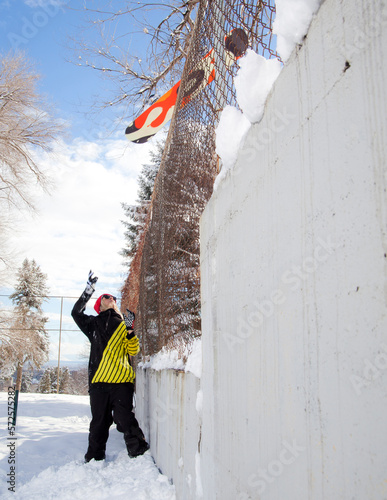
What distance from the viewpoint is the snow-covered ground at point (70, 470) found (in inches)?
113

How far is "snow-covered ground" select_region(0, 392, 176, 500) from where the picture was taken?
2877 mm

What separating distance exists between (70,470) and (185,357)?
176 cm

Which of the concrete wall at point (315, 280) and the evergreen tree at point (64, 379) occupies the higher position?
the concrete wall at point (315, 280)

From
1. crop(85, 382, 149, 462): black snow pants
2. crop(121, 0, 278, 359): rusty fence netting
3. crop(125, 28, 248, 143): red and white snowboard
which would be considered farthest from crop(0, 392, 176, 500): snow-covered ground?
crop(125, 28, 248, 143): red and white snowboard

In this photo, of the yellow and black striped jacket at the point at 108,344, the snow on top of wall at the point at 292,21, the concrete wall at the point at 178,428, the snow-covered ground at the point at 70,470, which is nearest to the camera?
the snow on top of wall at the point at 292,21

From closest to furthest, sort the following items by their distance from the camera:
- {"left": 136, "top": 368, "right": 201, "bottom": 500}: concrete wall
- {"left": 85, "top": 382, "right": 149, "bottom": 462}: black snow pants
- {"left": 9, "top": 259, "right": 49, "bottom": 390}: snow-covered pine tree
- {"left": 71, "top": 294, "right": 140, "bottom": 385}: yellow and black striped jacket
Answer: {"left": 136, "top": 368, "right": 201, "bottom": 500}: concrete wall < {"left": 85, "top": 382, "right": 149, "bottom": 462}: black snow pants < {"left": 71, "top": 294, "right": 140, "bottom": 385}: yellow and black striped jacket < {"left": 9, "top": 259, "right": 49, "bottom": 390}: snow-covered pine tree

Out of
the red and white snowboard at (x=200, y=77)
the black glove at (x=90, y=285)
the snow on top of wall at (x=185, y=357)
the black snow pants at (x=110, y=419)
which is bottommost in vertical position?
the black snow pants at (x=110, y=419)

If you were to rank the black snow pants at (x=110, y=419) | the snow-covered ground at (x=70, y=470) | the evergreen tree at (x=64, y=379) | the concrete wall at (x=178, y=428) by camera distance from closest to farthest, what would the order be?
the concrete wall at (x=178, y=428), the snow-covered ground at (x=70, y=470), the black snow pants at (x=110, y=419), the evergreen tree at (x=64, y=379)

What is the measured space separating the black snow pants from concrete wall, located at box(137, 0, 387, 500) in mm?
2692

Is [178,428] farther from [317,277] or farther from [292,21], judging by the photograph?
[292,21]

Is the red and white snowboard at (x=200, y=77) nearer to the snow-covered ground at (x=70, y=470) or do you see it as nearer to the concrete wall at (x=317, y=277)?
the concrete wall at (x=317, y=277)

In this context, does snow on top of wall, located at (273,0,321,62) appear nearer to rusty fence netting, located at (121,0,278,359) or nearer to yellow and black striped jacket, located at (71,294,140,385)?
rusty fence netting, located at (121,0,278,359)

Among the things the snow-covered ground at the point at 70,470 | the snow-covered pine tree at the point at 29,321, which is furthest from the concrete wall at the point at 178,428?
the snow-covered pine tree at the point at 29,321

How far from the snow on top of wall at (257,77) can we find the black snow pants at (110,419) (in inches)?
120
